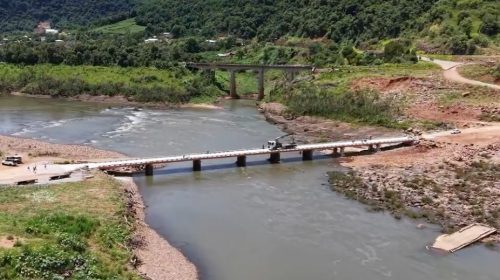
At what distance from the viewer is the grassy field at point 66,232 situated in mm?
32625

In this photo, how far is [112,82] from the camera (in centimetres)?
11556

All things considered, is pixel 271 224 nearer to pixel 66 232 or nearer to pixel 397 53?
pixel 66 232

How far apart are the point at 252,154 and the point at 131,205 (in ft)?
60.6

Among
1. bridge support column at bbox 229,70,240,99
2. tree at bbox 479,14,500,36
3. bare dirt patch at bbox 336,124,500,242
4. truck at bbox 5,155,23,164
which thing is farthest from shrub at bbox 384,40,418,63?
truck at bbox 5,155,23,164

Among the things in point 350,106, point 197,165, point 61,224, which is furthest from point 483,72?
point 61,224

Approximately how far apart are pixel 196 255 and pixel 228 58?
111 metres

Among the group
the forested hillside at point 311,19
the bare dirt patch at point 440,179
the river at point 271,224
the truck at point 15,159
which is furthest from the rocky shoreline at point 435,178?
the forested hillside at point 311,19

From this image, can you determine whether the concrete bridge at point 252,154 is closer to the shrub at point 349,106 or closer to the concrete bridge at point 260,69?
the shrub at point 349,106

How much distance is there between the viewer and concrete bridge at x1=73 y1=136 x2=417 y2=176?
193 ft

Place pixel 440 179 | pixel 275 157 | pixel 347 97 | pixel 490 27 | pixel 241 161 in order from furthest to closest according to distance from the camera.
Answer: pixel 490 27 < pixel 347 97 < pixel 275 157 < pixel 241 161 < pixel 440 179

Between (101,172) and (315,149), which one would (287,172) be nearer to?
(315,149)

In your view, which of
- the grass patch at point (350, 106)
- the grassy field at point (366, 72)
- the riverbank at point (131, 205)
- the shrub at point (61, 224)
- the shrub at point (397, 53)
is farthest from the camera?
the shrub at point (397, 53)

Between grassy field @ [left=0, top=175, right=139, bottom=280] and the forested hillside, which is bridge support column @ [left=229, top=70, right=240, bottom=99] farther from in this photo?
grassy field @ [left=0, top=175, right=139, bottom=280]

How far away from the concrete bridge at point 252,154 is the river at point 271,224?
3.65 feet
